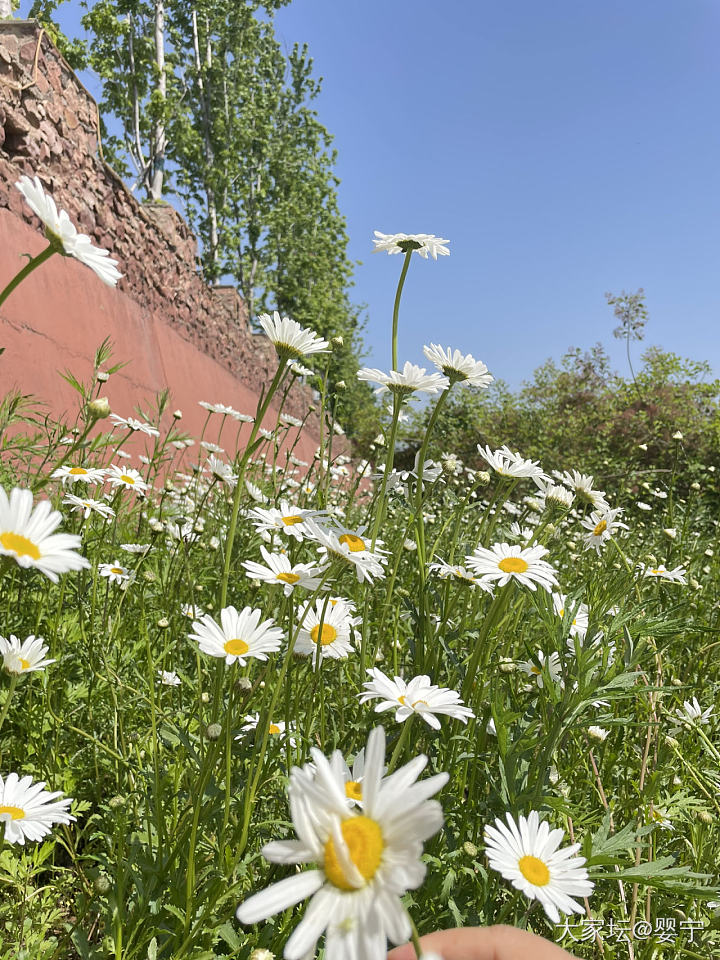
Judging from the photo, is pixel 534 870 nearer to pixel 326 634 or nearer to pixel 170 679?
pixel 326 634

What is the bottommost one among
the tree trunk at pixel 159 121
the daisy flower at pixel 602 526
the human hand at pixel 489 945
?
the human hand at pixel 489 945

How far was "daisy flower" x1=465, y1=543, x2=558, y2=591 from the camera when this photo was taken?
880mm

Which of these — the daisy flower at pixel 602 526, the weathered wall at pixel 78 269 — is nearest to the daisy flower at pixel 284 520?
the daisy flower at pixel 602 526

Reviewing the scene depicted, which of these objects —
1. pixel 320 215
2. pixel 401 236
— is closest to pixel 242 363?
pixel 401 236

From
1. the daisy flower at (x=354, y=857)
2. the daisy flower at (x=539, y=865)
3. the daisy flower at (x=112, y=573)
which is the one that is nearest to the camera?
the daisy flower at (x=354, y=857)

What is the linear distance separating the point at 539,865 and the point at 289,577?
528 millimetres

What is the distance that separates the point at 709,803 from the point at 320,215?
2023cm

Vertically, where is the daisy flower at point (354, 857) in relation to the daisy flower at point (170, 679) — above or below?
below

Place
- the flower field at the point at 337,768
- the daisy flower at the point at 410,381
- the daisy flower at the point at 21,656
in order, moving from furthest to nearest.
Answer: the daisy flower at the point at 410,381 < the daisy flower at the point at 21,656 < the flower field at the point at 337,768

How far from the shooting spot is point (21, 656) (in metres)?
0.95

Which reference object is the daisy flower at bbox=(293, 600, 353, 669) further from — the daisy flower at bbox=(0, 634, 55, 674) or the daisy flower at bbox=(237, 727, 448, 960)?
the daisy flower at bbox=(237, 727, 448, 960)

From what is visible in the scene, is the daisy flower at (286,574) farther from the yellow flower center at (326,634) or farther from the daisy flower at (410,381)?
the daisy flower at (410,381)

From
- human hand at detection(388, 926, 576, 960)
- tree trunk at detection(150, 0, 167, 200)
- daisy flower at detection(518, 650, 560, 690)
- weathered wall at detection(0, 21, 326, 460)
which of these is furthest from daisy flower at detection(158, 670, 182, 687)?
tree trunk at detection(150, 0, 167, 200)

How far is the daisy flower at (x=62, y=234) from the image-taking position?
0.54 meters
